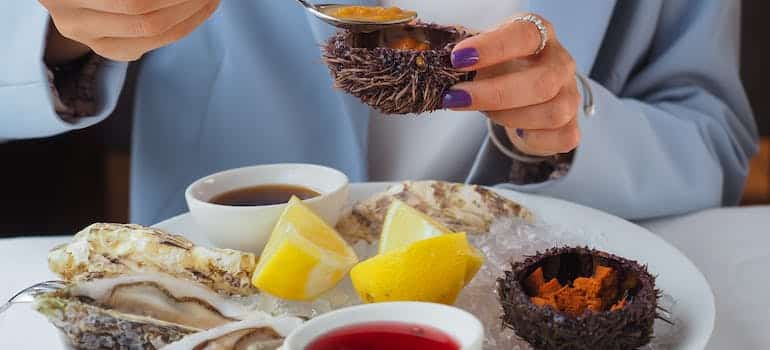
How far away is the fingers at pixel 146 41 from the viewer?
865mm

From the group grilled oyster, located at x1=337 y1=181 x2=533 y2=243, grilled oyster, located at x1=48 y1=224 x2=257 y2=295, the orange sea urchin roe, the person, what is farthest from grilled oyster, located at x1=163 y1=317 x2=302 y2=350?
the person

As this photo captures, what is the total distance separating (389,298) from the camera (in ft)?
2.30

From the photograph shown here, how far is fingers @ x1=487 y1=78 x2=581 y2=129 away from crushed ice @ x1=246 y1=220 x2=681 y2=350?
0.11 metres

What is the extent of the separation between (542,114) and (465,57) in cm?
16

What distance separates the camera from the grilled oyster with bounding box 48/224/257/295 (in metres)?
0.75

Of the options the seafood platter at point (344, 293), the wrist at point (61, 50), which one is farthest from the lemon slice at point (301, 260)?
the wrist at point (61, 50)

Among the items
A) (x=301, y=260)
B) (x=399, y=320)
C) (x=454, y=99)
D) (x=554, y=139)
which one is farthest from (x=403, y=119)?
(x=399, y=320)

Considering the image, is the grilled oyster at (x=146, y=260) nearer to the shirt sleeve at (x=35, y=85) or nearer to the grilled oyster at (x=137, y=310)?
the grilled oyster at (x=137, y=310)

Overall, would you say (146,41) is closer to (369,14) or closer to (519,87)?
(369,14)

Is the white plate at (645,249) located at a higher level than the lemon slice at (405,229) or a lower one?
lower

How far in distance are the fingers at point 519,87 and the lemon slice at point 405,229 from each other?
0.12 metres

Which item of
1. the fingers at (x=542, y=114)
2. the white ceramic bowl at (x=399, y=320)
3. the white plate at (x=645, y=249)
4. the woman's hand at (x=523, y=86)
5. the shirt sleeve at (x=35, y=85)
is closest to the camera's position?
the white ceramic bowl at (x=399, y=320)

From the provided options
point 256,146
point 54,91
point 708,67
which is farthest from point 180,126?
point 708,67

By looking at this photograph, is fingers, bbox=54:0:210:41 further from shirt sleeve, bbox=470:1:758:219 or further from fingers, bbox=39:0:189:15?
shirt sleeve, bbox=470:1:758:219
